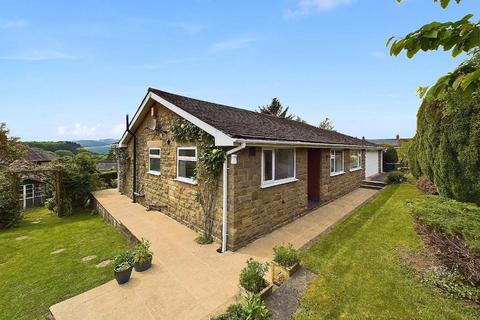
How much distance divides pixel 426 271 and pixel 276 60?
12098mm

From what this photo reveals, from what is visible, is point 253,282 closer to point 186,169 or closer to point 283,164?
point 283,164

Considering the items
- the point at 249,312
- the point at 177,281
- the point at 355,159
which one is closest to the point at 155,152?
the point at 177,281

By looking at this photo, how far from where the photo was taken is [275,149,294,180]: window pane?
7988 millimetres

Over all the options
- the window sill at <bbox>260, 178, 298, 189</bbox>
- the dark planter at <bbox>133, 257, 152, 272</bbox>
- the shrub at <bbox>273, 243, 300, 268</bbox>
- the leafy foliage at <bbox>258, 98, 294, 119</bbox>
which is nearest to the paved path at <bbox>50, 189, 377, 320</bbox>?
the dark planter at <bbox>133, 257, 152, 272</bbox>

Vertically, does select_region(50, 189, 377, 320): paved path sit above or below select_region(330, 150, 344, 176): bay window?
below

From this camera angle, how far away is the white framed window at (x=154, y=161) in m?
10.3

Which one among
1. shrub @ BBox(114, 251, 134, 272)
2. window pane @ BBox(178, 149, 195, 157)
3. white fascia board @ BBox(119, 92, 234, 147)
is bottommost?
shrub @ BBox(114, 251, 134, 272)

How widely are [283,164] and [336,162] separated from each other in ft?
20.0

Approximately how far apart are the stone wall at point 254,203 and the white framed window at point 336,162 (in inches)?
182

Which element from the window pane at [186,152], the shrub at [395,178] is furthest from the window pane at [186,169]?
the shrub at [395,178]

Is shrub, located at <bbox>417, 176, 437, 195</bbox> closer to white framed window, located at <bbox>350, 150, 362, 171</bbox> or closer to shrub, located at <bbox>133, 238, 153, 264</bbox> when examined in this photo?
white framed window, located at <bbox>350, 150, 362, 171</bbox>

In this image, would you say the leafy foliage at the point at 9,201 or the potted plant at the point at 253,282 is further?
the leafy foliage at the point at 9,201

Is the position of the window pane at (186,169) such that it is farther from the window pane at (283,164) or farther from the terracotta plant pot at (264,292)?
the terracotta plant pot at (264,292)

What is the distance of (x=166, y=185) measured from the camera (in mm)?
9531
